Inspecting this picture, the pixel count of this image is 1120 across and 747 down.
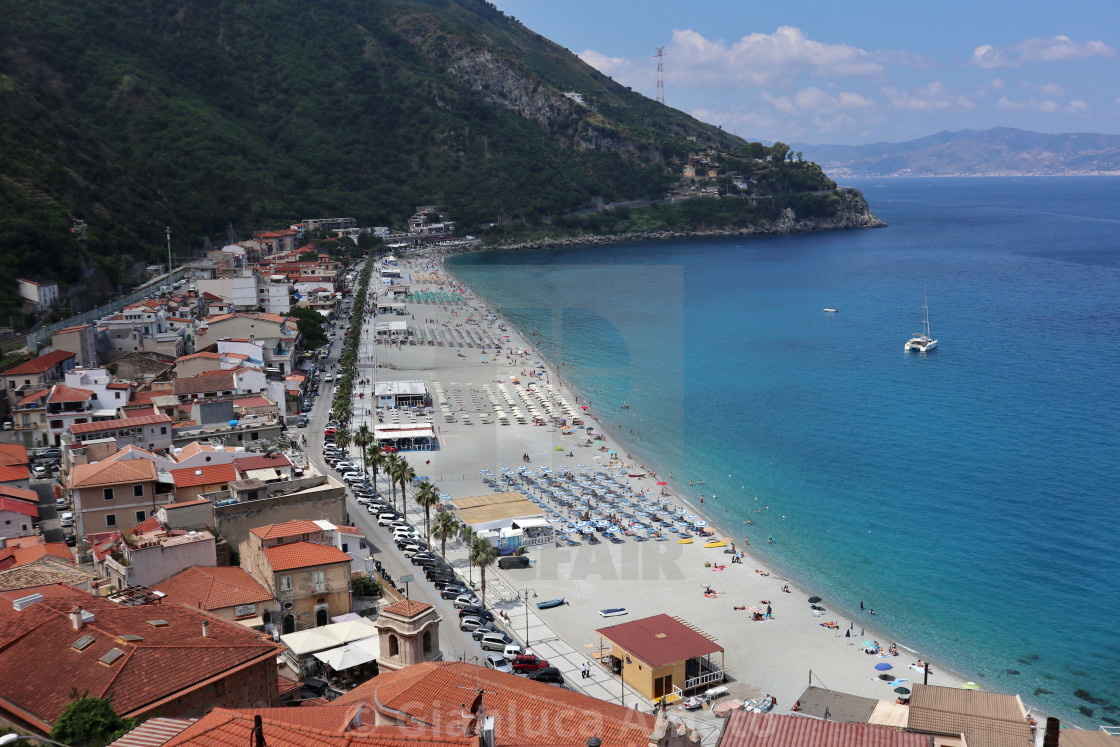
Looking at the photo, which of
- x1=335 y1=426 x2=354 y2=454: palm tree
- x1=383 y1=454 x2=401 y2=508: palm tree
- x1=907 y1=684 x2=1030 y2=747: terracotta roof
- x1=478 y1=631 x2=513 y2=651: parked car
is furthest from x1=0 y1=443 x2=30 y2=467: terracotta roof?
x1=907 y1=684 x2=1030 y2=747: terracotta roof

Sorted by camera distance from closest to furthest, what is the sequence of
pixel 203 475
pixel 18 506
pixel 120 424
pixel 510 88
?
pixel 203 475
pixel 18 506
pixel 120 424
pixel 510 88

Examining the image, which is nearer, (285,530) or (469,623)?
(285,530)

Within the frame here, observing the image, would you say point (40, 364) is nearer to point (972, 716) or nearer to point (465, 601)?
point (465, 601)

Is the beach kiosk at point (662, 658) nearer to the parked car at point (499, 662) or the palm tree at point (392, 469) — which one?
the parked car at point (499, 662)

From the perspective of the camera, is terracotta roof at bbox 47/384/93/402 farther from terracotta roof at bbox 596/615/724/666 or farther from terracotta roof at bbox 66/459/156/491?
terracotta roof at bbox 596/615/724/666

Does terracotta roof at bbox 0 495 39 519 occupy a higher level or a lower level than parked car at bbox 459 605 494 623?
higher

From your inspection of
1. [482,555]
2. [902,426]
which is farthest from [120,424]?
[902,426]

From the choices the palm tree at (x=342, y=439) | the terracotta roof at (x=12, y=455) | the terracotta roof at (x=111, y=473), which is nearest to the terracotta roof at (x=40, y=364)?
the terracotta roof at (x=12, y=455)
